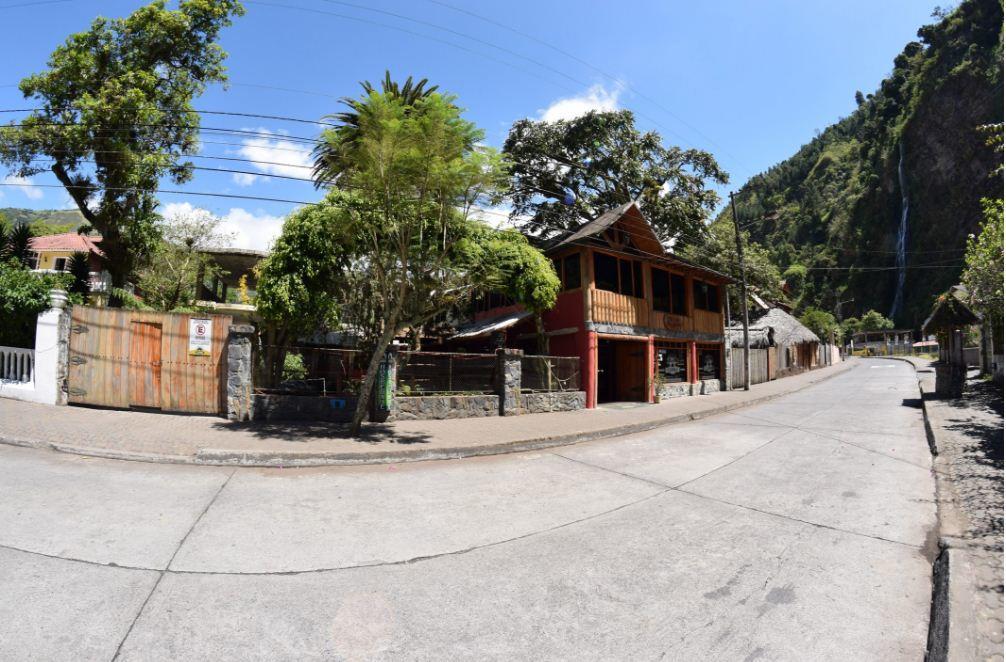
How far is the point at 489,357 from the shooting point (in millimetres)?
12453

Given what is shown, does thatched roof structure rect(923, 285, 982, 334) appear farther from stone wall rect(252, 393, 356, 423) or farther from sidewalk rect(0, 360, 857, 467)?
stone wall rect(252, 393, 356, 423)

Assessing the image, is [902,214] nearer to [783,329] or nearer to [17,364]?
[783,329]

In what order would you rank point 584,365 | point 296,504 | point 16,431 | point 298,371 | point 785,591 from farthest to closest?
point 584,365, point 298,371, point 16,431, point 296,504, point 785,591

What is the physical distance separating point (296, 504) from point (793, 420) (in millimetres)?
11513

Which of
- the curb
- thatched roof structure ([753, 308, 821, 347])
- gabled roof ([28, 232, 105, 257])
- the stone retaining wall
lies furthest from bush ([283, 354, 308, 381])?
gabled roof ([28, 232, 105, 257])

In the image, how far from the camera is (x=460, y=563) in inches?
150

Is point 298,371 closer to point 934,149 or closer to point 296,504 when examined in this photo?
point 296,504

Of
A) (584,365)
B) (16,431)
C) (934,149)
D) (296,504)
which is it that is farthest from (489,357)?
(934,149)

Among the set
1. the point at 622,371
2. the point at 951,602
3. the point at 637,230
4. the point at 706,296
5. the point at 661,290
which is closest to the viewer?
the point at 951,602

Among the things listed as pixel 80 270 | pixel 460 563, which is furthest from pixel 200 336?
pixel 460 563

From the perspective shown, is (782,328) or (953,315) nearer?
(953,315)

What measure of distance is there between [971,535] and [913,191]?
91142 millimetres

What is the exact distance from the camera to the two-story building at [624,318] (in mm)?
16141

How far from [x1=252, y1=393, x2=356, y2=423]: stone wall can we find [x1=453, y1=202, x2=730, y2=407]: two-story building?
623 cm
